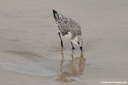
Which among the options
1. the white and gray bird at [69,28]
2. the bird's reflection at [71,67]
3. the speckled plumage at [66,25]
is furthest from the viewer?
the speckled plumage at [66,25]

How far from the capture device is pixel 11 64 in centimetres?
812

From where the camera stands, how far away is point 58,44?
9711mm

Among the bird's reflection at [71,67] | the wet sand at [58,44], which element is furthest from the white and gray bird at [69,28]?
the bird's reflection at [71,67]

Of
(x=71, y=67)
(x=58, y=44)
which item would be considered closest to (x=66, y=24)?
(x=58, y=44)

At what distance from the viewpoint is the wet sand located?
24.8 ft

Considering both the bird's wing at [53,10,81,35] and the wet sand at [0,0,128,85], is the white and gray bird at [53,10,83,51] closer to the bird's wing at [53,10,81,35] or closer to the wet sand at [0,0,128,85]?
the bird's wing at [53,10,81,35]

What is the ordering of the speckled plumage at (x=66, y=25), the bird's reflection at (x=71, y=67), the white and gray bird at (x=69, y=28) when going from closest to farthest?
1. the bird's reflection at (x=71, y=67)
2. the white and gray bird at (x=69, y=28)
3. the speckled plumage at (x=66, y=25)

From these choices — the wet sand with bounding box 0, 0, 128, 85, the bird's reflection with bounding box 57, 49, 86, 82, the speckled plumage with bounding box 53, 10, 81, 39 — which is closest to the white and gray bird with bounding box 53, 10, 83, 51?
the speckled plumage with bounding box 53, 10, 81, 39

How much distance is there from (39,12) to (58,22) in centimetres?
206

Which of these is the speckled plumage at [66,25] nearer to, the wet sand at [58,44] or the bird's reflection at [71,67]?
the wet sand at [58,44]

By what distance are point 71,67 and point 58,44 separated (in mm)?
1519

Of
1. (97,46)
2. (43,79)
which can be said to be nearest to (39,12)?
(97,46)

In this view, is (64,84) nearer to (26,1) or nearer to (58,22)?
(58,22)

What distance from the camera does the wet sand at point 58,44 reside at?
297 inches
